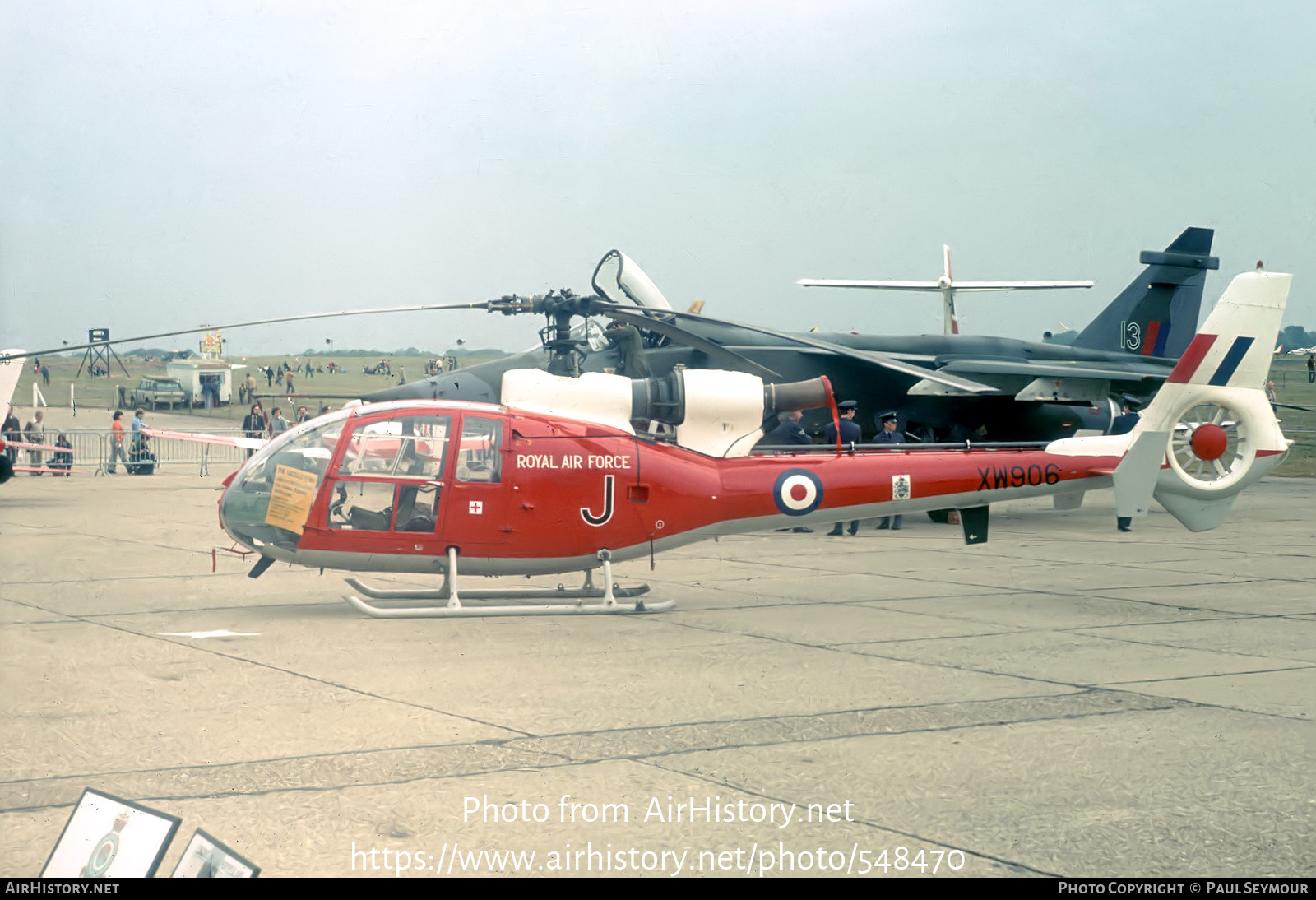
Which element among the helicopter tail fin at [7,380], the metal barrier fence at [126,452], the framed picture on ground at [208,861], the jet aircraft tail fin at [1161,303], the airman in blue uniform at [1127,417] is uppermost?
the jet aircraft tail fin at [1161,303]

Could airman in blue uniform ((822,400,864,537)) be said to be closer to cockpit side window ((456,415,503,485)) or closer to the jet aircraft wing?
the jet aircraft wing

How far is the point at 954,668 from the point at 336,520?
15.5ft

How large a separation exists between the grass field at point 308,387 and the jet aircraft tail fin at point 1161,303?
3.89 metres

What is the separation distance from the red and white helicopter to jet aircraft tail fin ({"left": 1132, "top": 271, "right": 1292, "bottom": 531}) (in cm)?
2

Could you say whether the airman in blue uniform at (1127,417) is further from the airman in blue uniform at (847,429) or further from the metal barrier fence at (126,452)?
the metal barrier fence at (126,452)

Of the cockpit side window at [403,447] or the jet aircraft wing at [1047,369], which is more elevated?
the jet aircraft wing at [1047,369]

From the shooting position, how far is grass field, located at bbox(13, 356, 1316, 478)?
7.60 m

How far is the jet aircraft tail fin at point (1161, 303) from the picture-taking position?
70.1 feet

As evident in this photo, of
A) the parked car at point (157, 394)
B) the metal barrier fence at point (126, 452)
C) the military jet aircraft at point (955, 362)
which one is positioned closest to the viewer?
the military jet aircraft at point (955, 362)

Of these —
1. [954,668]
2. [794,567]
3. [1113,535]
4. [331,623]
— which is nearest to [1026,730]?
[954,668]

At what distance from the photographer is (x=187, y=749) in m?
5.32

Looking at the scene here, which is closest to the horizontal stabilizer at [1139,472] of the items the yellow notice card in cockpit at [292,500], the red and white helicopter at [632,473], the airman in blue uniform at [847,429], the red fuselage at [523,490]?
the red and white helicopter at [632,473]

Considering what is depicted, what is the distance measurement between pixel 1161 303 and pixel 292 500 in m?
17.7

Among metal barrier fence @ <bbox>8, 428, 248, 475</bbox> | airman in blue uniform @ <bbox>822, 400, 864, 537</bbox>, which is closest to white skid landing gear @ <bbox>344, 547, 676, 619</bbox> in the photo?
airman in blue uniform @ <bbox>822, 400, 864, 537</bbox>
